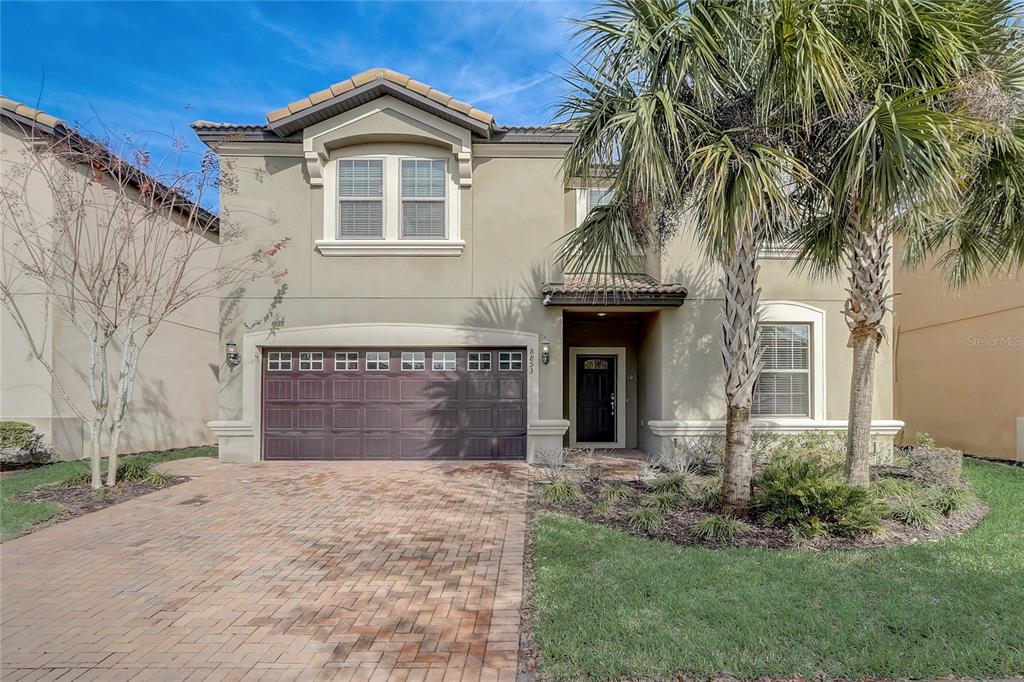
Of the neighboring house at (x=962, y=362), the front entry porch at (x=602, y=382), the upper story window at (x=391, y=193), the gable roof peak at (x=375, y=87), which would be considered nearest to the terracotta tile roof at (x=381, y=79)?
the gable roof peak at (x=375, y=87)

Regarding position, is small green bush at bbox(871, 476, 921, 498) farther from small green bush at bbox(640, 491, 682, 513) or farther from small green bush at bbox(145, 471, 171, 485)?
small green bush at bbox(145, 471, 171, 485)

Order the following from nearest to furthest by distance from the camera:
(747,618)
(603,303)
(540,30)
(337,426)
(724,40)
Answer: (747,618)
(724,40)
(540,30)
(603,303)
(337,426)

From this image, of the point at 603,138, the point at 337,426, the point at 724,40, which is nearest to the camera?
the point at 724,40

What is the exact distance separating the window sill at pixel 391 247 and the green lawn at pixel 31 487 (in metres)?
6.20

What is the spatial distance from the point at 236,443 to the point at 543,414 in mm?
6682

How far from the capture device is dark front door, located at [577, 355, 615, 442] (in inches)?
563

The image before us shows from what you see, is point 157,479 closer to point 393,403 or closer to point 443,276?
point 393,403

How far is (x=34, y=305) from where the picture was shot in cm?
1184

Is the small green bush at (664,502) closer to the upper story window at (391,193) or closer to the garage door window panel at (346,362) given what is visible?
the upper story window at (391,193)

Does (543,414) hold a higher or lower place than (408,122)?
lower

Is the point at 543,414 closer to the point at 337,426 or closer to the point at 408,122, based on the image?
the point at 337,426

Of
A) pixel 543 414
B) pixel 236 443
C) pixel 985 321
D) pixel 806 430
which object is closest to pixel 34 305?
pixel 236 443

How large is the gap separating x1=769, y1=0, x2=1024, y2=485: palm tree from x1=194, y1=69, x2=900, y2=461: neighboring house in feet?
12.8

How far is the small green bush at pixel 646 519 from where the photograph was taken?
6941 millimetres
